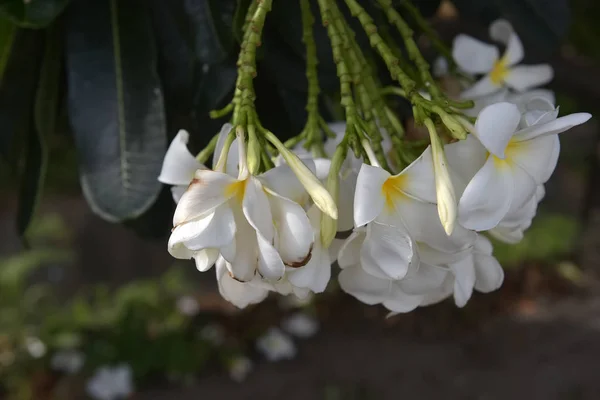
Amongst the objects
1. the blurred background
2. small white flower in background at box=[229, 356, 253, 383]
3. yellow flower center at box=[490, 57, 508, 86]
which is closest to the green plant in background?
yellow flower center at box=[490, 57, 508, 86]

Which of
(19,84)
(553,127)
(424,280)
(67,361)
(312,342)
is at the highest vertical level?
(553,127)

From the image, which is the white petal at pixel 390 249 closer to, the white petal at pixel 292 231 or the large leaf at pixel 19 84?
the white petal at pixel 292 231

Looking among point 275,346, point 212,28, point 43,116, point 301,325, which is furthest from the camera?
point 301,325

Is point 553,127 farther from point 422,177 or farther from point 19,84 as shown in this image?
point 19,84

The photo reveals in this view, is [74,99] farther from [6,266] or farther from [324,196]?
[6,266]

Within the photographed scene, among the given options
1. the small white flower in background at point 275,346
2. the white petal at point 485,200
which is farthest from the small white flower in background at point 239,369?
the white petal at point 485,200

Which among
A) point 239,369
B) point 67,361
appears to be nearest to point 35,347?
point 67,361
